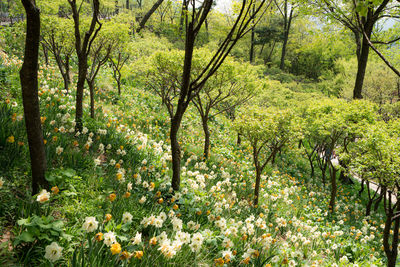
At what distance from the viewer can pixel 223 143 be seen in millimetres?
11617

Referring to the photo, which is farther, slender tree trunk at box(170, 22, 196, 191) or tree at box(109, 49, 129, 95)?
tree at box(109, 49, 129, 95)

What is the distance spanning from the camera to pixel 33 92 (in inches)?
94.0

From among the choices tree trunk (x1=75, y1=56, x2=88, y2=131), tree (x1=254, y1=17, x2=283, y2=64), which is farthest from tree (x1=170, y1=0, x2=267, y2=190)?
tree (x1=254, y1=17, x2=283, y2=64)

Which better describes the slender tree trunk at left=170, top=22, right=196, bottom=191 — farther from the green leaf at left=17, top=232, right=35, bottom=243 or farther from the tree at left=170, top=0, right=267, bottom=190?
the green leaf at left=17, top=232, right=35, bottom=243

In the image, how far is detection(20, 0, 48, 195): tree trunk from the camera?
2186 millimetres

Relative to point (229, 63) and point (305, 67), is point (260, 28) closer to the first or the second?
point (305, 67)

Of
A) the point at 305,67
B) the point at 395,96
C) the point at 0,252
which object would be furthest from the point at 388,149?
the point at 305,67

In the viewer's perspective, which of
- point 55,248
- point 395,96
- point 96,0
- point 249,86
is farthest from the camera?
point 395,96

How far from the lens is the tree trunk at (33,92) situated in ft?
7.17

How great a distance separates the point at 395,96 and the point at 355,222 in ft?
56.9

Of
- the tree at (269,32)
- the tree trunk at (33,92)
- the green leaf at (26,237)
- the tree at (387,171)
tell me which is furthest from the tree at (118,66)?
the tree at (269,32)

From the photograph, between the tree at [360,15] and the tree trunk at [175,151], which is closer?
the tree at [360,15]

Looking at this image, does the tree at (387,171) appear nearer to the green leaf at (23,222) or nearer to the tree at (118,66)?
the green leaf at (23,222)

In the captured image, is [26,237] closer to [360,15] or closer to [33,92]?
[33,92]
